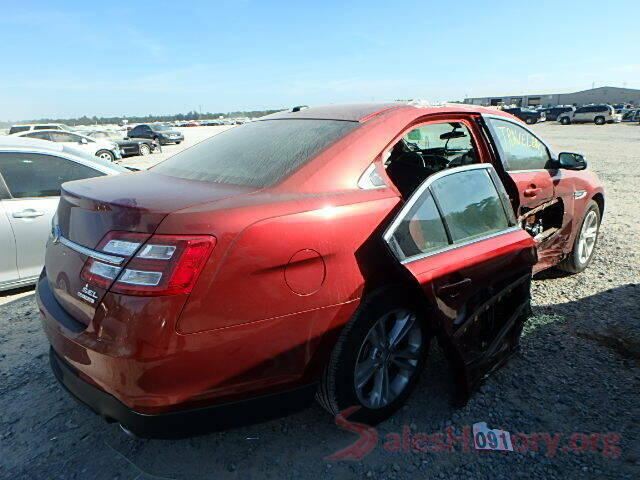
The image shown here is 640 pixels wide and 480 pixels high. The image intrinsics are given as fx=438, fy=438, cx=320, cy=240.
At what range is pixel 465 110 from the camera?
3.03 metres

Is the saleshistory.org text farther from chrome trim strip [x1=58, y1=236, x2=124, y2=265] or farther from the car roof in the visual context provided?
the car roof

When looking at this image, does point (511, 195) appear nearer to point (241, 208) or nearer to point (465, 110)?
point (465, 110)

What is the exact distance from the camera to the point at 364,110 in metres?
2.65

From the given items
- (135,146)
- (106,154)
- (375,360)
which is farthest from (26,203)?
(135,146)

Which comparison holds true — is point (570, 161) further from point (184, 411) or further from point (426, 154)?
point (184, 411)

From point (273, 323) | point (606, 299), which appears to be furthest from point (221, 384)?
point (606, 299)

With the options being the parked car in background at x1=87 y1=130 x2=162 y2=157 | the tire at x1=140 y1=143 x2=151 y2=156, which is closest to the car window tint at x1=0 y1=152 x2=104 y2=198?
the parked car in background at x1=87 y1=130 x2=162 y2=157

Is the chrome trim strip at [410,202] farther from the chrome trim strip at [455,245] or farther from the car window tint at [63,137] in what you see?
the car window tint at [63,137]

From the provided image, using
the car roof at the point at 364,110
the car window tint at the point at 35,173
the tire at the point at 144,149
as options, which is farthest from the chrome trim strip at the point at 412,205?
the tire at the point at 144,149

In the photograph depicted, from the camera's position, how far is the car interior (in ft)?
11.1

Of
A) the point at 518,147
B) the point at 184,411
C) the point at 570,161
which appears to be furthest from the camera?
the point at 570,161

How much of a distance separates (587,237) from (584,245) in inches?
4.2

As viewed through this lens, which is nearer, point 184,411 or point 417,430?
point 184,411

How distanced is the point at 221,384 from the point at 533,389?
1.89 meters
